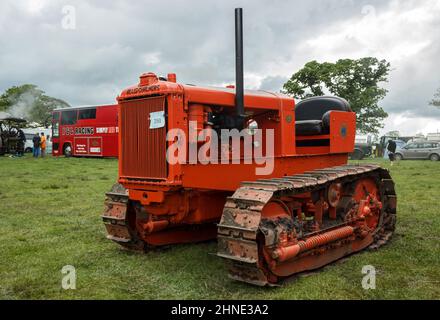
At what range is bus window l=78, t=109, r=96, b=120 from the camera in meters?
32.1

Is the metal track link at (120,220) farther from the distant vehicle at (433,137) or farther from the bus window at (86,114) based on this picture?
the distant vehicle at (433,137)

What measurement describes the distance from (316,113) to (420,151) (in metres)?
30.1

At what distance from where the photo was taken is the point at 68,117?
3378 cm

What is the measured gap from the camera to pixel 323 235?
626 cm

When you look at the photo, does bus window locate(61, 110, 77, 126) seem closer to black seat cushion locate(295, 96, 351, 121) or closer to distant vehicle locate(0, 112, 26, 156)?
distant vehicle locate(0, 112, 26, 156)

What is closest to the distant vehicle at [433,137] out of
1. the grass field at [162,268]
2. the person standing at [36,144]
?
the person standing at [36,144]

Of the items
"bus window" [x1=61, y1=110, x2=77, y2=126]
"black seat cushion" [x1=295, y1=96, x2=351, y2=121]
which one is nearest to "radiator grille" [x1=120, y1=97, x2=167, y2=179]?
"black seat cushion" [x1=295, y1=96, x2=351, y2=121]

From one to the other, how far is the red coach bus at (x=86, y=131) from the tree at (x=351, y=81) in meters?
21.1

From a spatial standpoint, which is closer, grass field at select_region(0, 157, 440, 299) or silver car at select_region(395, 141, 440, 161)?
grass field at select_region(0, 157, 440, 299)

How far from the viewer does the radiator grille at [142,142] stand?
5941mm

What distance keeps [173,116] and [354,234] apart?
3275 mm

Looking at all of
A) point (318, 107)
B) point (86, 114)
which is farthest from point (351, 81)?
point (318, 107)
